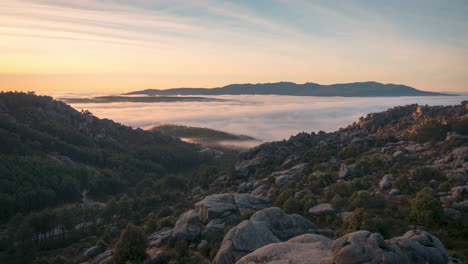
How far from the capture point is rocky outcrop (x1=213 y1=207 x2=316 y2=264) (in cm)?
2589

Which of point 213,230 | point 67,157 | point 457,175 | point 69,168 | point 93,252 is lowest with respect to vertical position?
point 69,168

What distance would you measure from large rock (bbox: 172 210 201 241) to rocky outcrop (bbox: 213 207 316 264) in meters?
8.21

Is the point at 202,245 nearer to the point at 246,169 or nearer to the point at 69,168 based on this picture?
the point at 246,169

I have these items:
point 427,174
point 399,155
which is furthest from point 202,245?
point 399,155

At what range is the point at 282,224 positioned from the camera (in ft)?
106

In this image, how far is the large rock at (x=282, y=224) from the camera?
31.1 metres

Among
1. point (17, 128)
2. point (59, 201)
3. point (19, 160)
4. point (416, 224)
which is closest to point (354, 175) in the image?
point (416, 224)

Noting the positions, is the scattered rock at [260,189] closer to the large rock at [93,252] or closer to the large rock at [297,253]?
the large rock at [93,252]

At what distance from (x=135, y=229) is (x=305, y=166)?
46.4 m

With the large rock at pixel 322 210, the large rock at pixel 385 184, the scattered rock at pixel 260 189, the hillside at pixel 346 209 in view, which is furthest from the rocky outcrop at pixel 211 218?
the large rock at pixel 385 184

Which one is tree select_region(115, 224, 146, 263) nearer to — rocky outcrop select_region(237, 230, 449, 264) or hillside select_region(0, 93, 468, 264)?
hillside select_region(0, 93, 468, 264)

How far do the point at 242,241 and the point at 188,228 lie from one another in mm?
12965

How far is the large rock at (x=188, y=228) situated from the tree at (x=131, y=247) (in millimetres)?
3869

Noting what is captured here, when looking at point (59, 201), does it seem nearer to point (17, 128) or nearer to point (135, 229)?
point (17, 128)
